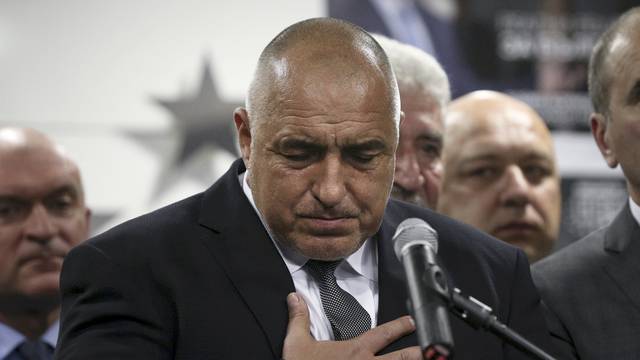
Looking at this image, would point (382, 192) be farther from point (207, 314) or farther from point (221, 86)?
point (221, 86)

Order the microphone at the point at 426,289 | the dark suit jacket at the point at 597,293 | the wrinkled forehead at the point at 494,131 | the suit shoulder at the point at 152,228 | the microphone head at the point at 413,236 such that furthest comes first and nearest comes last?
1. the wrinkled forehead at the point at 494,131
2. the dark suit jacket at the point at 597,293
3. the suit shoulder at the point at 152,228
4. the microphone head at the point at 413,236
5. the microphone at the point at 426,289

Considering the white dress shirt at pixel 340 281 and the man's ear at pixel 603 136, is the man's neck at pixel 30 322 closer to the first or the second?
the white dress shirt at pixel 340 281

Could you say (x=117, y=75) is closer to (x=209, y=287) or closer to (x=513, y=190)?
Answer: (x=513, y=190)

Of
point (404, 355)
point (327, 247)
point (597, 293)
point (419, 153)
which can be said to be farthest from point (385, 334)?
point (419, 153)

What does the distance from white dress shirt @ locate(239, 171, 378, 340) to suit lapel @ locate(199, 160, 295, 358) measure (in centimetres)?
3

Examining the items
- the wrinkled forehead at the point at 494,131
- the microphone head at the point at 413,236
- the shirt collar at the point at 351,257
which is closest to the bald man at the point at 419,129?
the wrinkled forehead at the point at 494,131

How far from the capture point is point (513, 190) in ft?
10.9

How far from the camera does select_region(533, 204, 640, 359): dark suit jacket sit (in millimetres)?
2299

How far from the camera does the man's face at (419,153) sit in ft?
9.16

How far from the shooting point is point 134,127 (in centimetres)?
427

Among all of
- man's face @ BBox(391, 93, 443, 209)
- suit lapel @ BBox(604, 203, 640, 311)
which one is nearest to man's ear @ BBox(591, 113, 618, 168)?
suit lapel @ BBox(604, 203, 640, 311)

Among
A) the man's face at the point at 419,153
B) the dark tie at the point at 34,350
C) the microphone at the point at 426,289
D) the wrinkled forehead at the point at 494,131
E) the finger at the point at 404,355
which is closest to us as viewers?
the microphone at the point at 426,289

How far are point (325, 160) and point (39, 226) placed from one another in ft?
4.84

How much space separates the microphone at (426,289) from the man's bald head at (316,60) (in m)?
0.44
